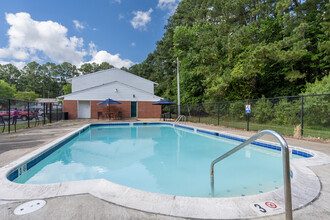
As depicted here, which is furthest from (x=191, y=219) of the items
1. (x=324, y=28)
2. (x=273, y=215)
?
(x=324, y=28)

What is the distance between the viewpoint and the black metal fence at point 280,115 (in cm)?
723

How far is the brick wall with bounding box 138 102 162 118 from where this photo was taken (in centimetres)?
1795

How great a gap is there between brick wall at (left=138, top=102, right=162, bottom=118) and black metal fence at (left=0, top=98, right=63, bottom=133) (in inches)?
295

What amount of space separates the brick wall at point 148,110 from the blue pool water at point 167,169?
11.5m

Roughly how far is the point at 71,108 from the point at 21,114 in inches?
236

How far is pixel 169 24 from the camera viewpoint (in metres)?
29.1

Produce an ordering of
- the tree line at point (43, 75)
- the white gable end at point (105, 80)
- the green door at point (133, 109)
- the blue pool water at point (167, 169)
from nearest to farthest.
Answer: the blue pool water at point (167, 169)
the green door at point (133, 109)
the white gable end at point (105, 80)
the tree line at point (43, 75)

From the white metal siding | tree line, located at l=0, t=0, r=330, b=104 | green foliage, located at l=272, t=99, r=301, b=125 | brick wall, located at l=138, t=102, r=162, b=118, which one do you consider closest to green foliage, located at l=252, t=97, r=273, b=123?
green foliage, located at l=272, t=99, r=301, b=125

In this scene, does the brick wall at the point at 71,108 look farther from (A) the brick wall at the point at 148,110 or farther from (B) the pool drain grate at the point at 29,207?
(B) the pool drain grate at the point at 29,207

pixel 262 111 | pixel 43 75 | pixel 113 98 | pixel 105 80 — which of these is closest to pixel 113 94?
pixel 113 98

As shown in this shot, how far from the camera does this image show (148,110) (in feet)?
59.5

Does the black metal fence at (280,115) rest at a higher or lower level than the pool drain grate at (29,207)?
higher

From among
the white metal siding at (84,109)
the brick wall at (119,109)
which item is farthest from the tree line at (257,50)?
the white metal siding at (84,109)

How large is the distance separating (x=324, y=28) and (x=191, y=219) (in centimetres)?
1486
